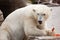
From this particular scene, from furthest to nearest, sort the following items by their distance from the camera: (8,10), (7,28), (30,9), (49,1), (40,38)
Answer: (49,1) → (8,10) → (7,28) → (30,9) → (40,38)

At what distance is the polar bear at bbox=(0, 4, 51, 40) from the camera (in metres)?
2.16

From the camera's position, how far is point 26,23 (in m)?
2.25

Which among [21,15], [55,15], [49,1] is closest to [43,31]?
[21,15]

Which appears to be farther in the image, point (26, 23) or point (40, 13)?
point (26, 23)

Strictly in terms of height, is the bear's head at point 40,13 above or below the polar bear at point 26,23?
above

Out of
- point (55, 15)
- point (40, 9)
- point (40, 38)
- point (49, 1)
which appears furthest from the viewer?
point (49, 1)

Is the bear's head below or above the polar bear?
above

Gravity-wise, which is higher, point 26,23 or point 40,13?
point 40,13

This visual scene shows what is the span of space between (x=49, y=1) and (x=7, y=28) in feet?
8.60

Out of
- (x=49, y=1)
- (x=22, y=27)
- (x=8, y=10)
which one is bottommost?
(x=49, y=1)

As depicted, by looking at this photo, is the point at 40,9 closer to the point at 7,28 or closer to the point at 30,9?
the point at 30,9

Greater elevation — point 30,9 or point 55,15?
point 30,9

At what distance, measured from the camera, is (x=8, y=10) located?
347 cm

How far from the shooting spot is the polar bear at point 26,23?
2.16 m
